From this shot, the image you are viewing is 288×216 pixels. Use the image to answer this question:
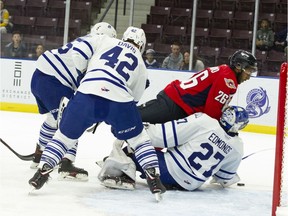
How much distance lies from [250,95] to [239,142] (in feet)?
13.3

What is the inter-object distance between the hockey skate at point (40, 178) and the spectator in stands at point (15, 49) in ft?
18.0

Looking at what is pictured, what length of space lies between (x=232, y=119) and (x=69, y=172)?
1.01 m

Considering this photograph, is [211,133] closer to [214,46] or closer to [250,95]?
[250,95]

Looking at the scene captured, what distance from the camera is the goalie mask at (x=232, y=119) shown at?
4520mm

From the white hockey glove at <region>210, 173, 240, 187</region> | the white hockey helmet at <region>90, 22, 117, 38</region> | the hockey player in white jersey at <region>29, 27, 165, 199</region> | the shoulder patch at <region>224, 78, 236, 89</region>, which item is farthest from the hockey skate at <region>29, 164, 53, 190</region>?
the shoulder patch at <region>224, 78, 236, 89</region>

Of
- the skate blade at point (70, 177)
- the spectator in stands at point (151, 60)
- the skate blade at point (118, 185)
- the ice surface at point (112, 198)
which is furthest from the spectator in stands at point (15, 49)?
the skate blade at point (118, 185)

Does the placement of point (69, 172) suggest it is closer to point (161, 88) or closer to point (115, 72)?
point (115, 72)

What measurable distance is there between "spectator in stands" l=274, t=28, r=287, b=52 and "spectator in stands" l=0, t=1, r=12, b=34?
3321 millimetres

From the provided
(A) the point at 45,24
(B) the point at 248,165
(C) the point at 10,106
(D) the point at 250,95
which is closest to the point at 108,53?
(B) the point at 248,165

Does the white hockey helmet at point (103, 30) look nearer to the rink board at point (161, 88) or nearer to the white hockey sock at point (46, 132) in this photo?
the white hockey sock at point (46, 132)

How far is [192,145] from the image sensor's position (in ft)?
14.7

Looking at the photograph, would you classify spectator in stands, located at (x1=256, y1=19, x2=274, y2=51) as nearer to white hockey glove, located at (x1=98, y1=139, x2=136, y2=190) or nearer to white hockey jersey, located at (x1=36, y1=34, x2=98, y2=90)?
white hockey jersey, located at (x1=36, y1=34, x2=98, y2=90)

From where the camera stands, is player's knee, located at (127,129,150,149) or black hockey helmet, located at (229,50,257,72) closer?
player's knee, located at (127,129,150,149)

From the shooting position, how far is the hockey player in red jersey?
190 inches
